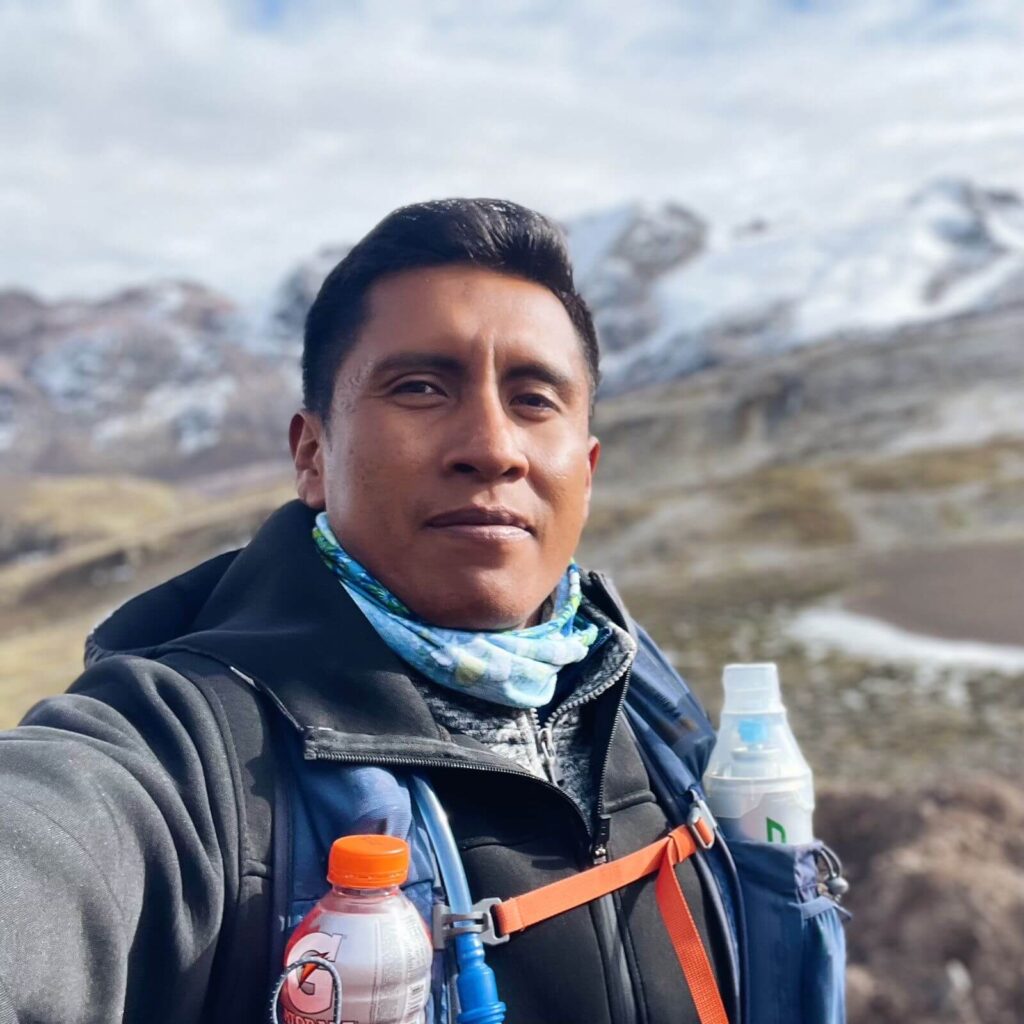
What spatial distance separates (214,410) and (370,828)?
A: 164907 mm

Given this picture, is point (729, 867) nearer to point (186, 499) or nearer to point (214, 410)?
point (186, 499)

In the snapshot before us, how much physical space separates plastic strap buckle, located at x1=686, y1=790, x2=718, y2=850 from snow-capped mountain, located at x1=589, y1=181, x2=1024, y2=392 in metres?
112

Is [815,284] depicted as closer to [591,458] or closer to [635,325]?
[635,325]

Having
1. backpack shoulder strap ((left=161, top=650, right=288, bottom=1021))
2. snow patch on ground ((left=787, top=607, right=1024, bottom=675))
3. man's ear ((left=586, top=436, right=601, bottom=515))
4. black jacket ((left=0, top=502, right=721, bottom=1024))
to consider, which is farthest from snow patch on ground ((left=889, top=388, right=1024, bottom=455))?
backpack shoulder strap ((left=161, top=650, right=288, bottom=1021))

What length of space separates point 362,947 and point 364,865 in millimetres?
113

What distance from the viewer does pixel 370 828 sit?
5.68ft

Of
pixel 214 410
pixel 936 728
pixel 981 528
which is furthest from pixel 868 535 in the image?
pixel 214 410

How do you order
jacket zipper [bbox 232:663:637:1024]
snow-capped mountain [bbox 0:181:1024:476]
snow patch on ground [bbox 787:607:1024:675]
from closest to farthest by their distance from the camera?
jacket zipper [bbox 232:663:637:1024], snow patch on ground [bbox 787:607:1024:675], snow-capped mountain [bbox 0:181:1024:476]

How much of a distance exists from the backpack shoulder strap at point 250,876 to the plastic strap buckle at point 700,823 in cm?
86

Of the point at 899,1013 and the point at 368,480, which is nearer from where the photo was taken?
the point at 368,480

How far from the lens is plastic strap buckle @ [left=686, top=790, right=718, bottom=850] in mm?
2184

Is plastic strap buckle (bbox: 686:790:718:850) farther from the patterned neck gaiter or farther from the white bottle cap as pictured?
the patterned neck gaiter

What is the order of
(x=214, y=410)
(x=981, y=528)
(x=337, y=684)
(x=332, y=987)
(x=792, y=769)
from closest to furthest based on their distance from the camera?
(x=332, y=987), (x=337, y=684), (x=792, y=769), (x=981, y=528), (x=214, y=410)

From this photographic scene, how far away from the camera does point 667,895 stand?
82.2 inches
